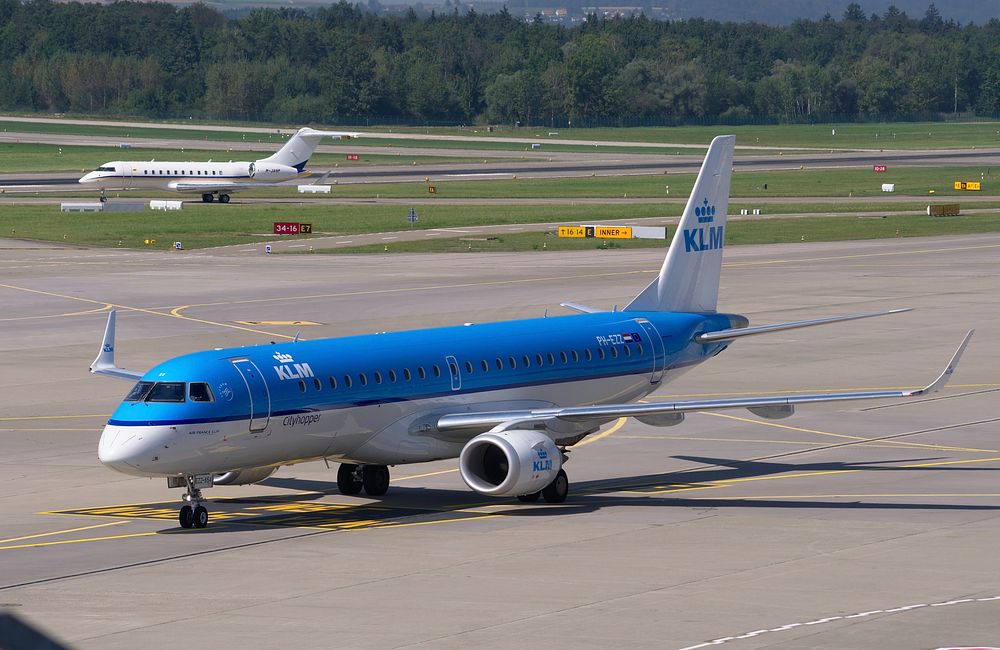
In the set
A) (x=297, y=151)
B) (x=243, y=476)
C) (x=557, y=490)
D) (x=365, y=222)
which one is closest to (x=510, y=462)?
(x=557, y=490)

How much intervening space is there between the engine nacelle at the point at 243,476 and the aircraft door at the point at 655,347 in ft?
36.8

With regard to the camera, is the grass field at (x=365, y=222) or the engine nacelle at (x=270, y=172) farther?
the engine nacelle at (x=270, y=172)

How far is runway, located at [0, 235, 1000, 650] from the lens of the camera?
24.1 m

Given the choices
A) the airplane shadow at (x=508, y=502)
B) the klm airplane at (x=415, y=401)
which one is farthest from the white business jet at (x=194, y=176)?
the airplane shadow at (x=508, y=502)

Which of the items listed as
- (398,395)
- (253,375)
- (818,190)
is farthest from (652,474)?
(818,190)

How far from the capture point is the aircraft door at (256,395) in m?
32.3

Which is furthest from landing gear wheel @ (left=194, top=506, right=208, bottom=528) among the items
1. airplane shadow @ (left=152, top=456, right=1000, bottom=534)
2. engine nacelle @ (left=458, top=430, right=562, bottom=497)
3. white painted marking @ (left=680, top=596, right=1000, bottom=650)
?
white painted marking @ (left=680, top=596, right=1000, bottom=650)

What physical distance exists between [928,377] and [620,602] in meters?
30.9

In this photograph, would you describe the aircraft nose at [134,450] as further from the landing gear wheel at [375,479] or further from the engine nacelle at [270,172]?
the engine nacelle at [270,172]

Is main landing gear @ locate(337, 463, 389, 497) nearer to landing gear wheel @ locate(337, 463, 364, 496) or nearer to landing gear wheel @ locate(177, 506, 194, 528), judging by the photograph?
landing gear wheel @ locate(337, 463, 364, 496)

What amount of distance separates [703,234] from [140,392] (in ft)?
58.7

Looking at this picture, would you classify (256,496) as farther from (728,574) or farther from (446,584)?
(728,574)

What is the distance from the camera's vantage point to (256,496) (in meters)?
37.2

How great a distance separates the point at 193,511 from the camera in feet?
107
